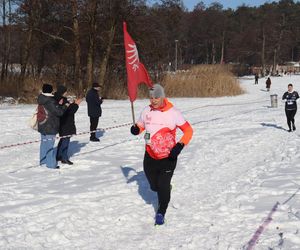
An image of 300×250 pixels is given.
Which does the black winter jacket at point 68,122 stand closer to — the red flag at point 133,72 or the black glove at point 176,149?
the red flag at point 133,72

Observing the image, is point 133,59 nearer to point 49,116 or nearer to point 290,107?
point 49,116

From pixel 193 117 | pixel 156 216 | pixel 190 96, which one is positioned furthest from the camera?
pixel 190 96

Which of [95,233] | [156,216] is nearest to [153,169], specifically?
[156,216]

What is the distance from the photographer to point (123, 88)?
31266 mm

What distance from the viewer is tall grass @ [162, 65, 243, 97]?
33.5m

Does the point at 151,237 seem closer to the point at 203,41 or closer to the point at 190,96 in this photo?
the point at 190,96

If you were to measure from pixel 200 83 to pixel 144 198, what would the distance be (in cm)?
2756

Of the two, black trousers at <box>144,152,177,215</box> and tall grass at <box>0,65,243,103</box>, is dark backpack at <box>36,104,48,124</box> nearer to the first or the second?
black trousers at <box>144,152,177,215</box>

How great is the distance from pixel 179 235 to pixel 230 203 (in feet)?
4.77

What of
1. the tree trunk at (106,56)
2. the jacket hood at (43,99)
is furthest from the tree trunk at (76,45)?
the jacket hood at (43,99)

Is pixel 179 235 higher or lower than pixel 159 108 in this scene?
lower

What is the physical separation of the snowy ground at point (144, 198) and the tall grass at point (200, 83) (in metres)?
21.1

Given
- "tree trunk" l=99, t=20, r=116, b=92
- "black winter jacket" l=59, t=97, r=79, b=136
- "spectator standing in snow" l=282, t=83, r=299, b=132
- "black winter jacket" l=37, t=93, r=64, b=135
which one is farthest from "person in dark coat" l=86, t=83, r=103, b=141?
"tree trunk" l=99, t=20, r=116, b=92

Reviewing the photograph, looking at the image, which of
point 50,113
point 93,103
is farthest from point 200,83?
point 50,113
